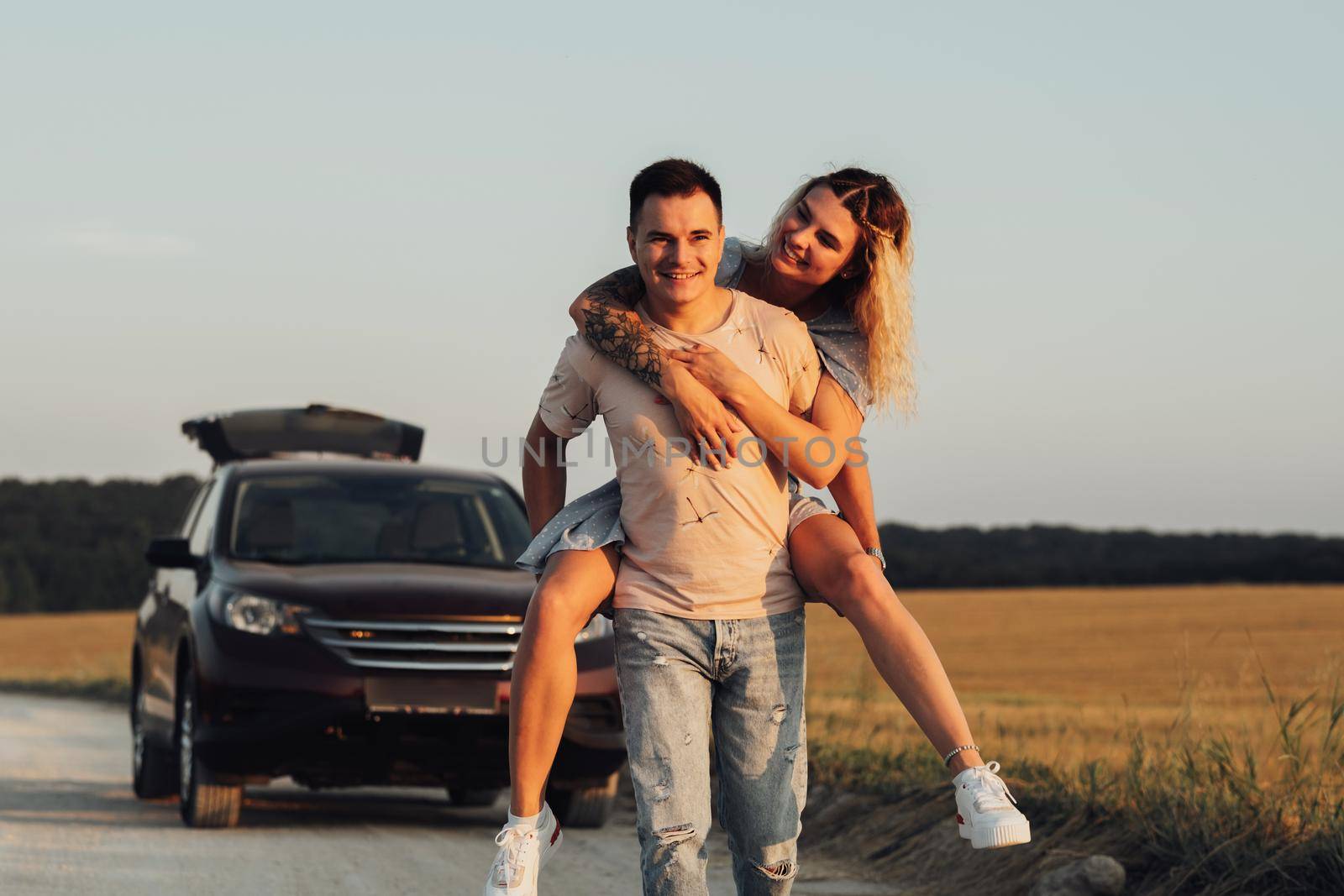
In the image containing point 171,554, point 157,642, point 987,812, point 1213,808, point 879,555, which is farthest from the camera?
point 157,642

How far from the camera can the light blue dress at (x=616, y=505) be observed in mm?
4320

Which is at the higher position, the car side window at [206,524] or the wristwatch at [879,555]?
the wristwatch at [879,555]

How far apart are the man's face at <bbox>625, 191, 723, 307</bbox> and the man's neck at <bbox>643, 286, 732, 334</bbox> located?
0.16 ft

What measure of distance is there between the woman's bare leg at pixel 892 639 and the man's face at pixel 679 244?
67cm

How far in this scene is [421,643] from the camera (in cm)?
869

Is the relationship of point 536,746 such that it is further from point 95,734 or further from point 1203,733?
point 95,734

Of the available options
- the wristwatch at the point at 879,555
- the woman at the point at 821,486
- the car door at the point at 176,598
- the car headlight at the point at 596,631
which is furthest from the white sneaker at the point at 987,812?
the car door at the point at 176,598

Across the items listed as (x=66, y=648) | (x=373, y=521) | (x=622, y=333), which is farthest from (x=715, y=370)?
(x=66, y=648)

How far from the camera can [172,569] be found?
1018 cm

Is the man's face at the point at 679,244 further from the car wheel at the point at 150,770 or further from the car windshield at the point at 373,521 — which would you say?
the car wheel at the point at 150,770

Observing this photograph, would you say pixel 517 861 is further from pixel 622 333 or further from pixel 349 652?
pixel 349 652

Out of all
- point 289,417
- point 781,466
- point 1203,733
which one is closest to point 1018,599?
point 289,417

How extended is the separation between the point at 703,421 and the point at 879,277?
28.4 inches

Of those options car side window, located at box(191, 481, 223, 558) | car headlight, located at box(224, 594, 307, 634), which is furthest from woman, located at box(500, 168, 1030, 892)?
car side window, located at box(191, 481, 223, 558)
